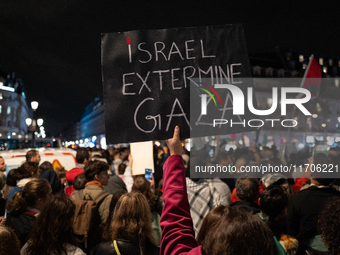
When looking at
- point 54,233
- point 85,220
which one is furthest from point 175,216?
point 85,220

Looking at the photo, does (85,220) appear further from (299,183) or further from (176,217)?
(299,183)

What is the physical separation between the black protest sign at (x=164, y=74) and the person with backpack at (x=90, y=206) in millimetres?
1963

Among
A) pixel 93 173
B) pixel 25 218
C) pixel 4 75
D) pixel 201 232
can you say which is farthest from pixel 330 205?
pixel 4 75

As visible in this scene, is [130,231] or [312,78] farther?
[312,78]

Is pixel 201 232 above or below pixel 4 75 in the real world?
below

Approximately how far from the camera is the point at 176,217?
5.07 feet

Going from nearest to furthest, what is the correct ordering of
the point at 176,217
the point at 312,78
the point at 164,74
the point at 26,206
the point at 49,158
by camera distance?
1. the point at 176,217
2. the point at 164,74
3. the point at 26,206
4. the point at 49,158
5. the point at 312,78

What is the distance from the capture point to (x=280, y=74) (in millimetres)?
58062

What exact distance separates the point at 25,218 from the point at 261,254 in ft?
10.0

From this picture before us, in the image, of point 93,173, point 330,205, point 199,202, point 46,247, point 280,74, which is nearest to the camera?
point 330,205

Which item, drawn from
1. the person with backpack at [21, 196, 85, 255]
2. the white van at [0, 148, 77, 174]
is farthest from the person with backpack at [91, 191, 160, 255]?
the white van at [0, 148, 77, 174]

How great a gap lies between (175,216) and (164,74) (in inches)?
62.5

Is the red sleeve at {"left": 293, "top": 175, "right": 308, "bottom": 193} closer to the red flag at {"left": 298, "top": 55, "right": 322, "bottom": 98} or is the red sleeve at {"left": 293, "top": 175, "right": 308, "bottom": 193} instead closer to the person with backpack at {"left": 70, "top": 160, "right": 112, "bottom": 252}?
the person with backpack at {"left": 70, "top": 160, "right": 112, "bottom": 252}

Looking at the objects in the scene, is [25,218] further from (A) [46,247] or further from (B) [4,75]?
(B) [4,75]
